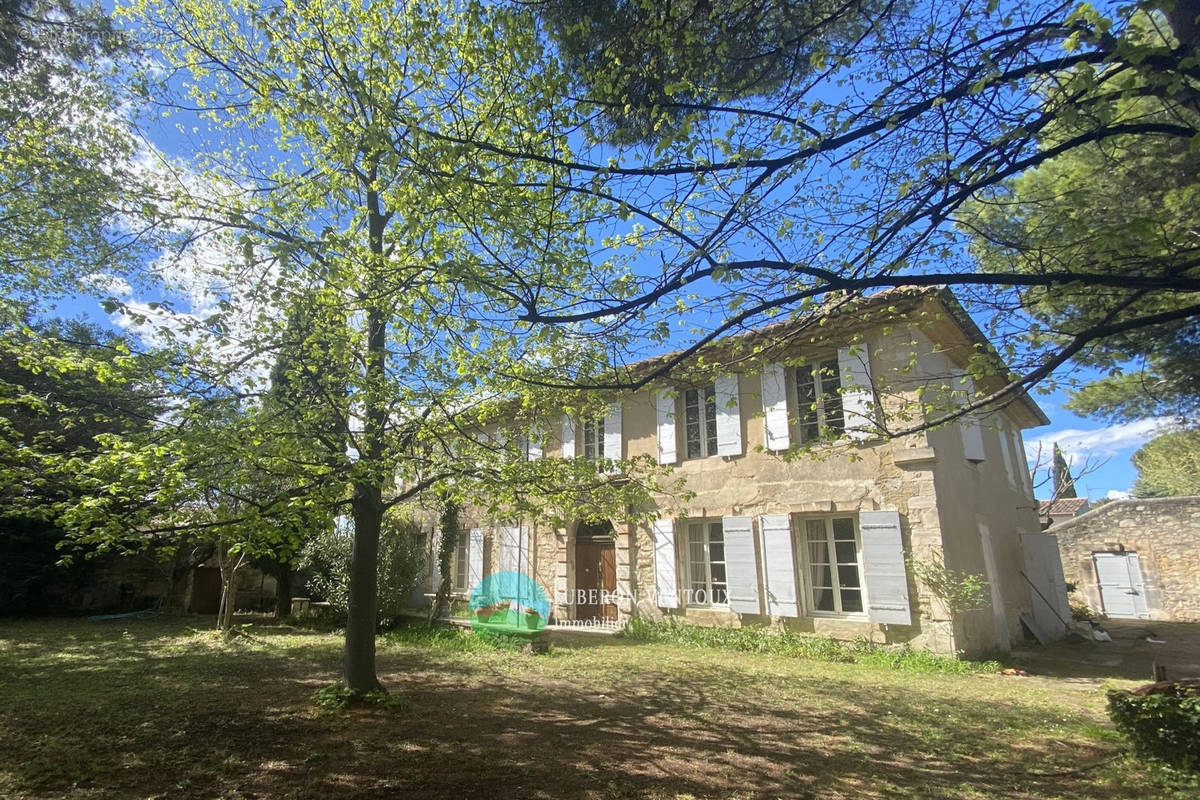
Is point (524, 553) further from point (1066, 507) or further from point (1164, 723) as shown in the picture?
point (1066, 507)

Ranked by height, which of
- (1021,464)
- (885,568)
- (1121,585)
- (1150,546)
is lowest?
(1121,585)

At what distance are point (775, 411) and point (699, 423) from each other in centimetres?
168

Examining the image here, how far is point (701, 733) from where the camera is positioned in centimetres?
530

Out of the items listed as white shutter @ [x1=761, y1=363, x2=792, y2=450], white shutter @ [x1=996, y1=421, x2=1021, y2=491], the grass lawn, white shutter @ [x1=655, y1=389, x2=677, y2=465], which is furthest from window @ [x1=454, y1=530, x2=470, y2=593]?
white shutter @ [x1=996, y1=421, x2=1021, y2=491]

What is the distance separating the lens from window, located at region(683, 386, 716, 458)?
1076cm

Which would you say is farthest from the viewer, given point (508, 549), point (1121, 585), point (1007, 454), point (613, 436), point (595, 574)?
point (1121, 585)

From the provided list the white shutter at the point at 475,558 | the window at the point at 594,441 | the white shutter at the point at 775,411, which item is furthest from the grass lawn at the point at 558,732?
the white shutter at the point at 475,558

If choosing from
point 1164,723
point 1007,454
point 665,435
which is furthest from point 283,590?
point 1007,454

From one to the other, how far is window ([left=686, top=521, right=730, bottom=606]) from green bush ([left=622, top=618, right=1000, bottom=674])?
542mm

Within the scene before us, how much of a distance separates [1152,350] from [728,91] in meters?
4.69

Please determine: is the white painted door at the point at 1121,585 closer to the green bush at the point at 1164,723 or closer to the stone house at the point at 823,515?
the stone house at the point at 823,515

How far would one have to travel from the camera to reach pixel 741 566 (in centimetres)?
970

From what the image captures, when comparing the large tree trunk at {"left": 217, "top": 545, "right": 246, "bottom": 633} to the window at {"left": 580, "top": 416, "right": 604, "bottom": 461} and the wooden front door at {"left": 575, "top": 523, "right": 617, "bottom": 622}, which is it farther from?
the window at {"left": 580, "top": 416, "right": 604, "bottom": 461}

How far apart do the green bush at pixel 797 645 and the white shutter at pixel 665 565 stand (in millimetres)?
383
